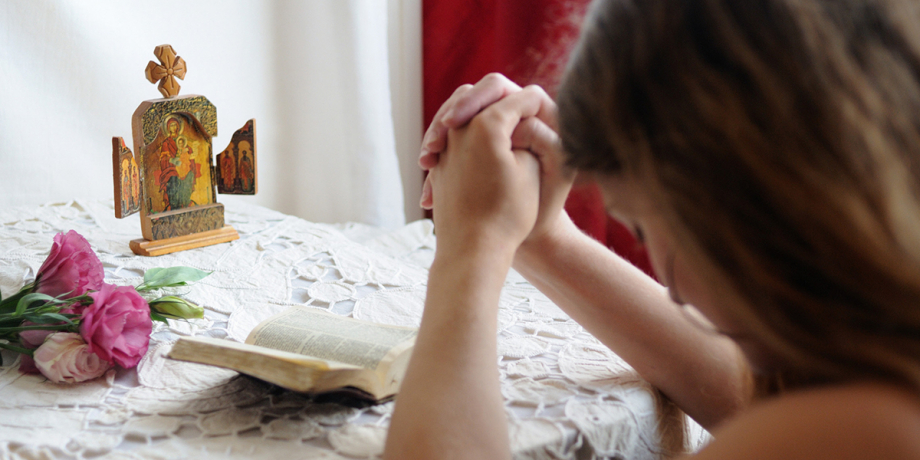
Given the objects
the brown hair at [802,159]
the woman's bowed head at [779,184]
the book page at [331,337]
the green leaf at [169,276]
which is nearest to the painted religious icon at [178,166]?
the green leaf at [169,276]

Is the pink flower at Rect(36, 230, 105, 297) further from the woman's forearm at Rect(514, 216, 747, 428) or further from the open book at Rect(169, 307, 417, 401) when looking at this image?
the woman's forearm at Rect(514, 216, 747, 428)

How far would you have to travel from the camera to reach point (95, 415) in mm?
600

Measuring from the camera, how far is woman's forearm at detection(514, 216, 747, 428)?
2.16 feet

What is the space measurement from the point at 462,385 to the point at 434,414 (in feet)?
0.11

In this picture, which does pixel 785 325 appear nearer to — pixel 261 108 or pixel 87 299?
pixel 87 299

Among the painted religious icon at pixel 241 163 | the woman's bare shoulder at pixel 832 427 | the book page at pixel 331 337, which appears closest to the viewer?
the woman's bare shoulder at pixel 832 427

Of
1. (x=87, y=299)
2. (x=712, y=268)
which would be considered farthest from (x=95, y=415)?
(x=712, y=268)

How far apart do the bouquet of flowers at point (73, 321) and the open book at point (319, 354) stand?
0.11 metres

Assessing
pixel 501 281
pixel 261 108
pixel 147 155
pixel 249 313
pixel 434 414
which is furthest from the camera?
pixel 261 108

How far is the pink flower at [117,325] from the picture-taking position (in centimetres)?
65

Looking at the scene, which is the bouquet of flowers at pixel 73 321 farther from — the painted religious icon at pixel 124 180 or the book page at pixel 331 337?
the painted religious icon at pixel 124 180

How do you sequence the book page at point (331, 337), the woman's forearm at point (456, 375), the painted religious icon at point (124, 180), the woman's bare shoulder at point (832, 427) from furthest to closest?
the painted religious icon at point (124, 180) < the book page at point (331, 337) < the woman's forearm at point (456, 375) < the woman's bare shoulder at point (832, 427)

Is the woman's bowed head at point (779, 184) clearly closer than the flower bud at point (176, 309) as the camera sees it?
Yes

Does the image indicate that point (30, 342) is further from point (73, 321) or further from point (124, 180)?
point (124, 180)
